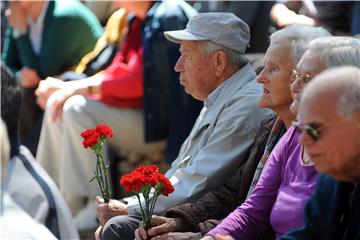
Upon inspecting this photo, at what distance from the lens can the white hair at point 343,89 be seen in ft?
10.2

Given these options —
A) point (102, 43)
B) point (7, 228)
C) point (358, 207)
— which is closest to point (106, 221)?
point (7, 228)

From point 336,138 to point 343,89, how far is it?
15 centimetres

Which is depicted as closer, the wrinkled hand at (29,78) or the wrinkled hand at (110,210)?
the wrinkled hand at (110,210)

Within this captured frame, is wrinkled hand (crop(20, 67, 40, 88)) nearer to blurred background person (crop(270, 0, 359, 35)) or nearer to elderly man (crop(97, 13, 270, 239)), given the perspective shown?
blurred background person (crop(270, 0, 359, 35))

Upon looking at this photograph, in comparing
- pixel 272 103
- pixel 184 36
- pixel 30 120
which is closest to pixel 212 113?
pixel 184 36

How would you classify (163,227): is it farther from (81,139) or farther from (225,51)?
(81,139)

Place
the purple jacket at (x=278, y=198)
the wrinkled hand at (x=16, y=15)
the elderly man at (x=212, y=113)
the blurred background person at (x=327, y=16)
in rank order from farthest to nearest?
1. the wrinkled hand at (x=16, y=15)
2. the blurred background person at (x=327, y=16)
3. the elderly man at (x=212, y=113)
4. the purple jacket at (x=278, y=198)

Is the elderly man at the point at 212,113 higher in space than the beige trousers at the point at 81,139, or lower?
higher

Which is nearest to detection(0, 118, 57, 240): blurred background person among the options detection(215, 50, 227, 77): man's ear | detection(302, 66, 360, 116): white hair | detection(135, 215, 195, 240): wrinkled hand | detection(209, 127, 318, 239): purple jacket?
detection(135, 215, 195, 240): wrinkled hand

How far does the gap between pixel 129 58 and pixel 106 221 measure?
2.25 metres

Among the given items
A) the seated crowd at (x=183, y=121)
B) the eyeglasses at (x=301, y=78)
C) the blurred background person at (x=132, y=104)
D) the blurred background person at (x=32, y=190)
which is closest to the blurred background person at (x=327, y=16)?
the seated crowd at (x=183, y=121)

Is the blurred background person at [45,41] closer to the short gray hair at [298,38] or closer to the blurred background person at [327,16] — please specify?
the blurred background person at [327,16]

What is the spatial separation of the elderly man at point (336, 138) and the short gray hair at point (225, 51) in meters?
1.41

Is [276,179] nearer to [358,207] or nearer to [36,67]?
[358,207]
